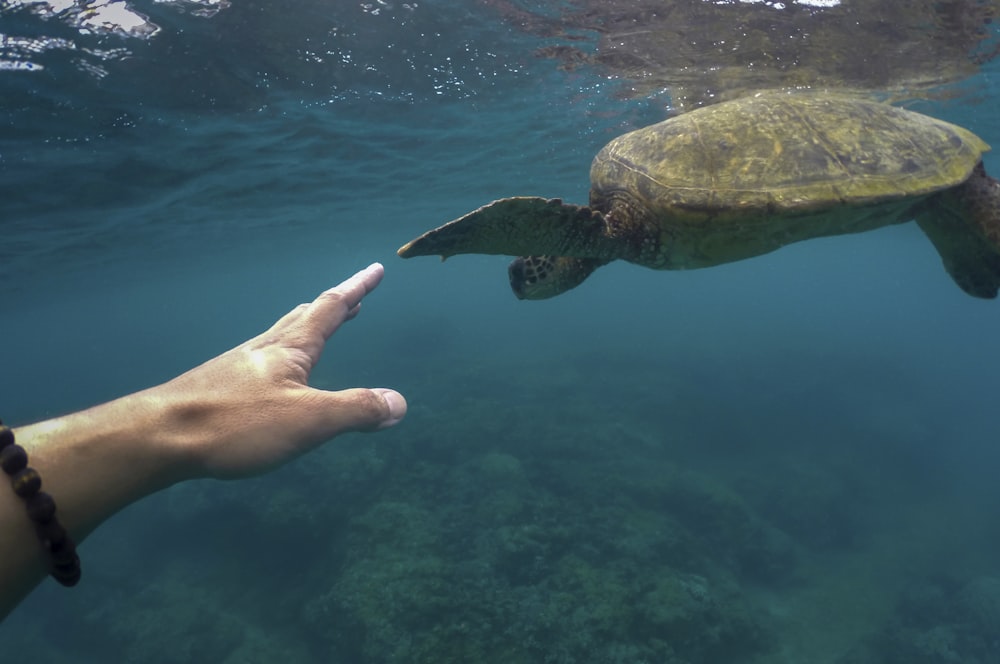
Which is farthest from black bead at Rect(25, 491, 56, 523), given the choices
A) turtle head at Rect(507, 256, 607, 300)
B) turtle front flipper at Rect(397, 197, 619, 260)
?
turtle head at Rect(507, 256, 607, 300)

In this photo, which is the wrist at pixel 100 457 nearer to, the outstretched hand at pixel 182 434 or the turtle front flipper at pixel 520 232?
the outstretched hand at pixel 182 434

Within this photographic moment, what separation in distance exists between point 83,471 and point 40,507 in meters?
0.21

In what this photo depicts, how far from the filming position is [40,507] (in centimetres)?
159

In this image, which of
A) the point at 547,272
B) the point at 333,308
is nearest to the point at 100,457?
the point at 333,308

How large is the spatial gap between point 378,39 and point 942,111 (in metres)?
16.6

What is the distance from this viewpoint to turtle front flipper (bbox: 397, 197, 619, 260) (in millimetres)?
3475

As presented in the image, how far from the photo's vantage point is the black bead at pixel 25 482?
5.20ft

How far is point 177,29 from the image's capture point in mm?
8719

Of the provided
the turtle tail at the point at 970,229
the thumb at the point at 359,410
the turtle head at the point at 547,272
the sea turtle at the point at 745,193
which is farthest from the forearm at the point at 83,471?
the turtle tail at the point at 970,229

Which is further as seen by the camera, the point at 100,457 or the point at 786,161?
the point at 786,161

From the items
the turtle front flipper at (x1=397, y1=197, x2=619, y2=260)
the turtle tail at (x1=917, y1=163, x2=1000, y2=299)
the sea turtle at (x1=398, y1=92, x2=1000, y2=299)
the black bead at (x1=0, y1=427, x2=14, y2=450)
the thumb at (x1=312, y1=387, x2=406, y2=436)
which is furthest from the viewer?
the turtle tail at (x1=917, y1=163, x2=1000, y2=299)

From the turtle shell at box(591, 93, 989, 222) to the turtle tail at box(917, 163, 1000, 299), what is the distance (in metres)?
0.31

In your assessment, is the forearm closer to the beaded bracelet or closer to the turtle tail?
the beaded bracelet

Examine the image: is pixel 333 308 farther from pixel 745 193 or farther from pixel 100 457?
pixel 745 193
